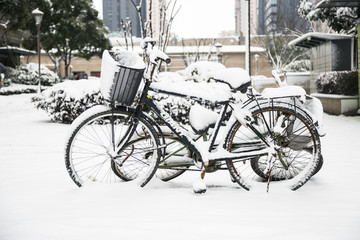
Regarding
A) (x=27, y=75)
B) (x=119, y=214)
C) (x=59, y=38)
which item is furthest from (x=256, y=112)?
(x=59, y=38)

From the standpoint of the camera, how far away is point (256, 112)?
3.00 meters

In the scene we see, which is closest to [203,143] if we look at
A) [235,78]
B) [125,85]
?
[235,78]

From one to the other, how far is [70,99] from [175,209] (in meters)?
5.92

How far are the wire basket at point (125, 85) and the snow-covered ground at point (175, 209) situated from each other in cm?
79

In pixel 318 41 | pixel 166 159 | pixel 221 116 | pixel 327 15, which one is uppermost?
pixel 327 15

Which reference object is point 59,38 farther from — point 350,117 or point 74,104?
point 350,117

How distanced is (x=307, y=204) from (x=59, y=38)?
28.2m

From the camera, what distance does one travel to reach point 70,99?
316 inches

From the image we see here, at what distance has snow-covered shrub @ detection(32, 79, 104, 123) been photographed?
8.02m

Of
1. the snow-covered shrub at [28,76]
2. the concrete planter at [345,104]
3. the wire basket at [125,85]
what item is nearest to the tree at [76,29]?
the snow-covered shrub at [28,76]

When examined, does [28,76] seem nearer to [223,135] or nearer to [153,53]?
[153,53]

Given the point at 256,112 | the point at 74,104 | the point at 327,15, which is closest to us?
the point at 256,112

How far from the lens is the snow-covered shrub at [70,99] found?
8.02 m

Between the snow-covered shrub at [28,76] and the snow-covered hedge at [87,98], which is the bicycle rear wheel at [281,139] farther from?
the snow-covered shrub at [28,76]
